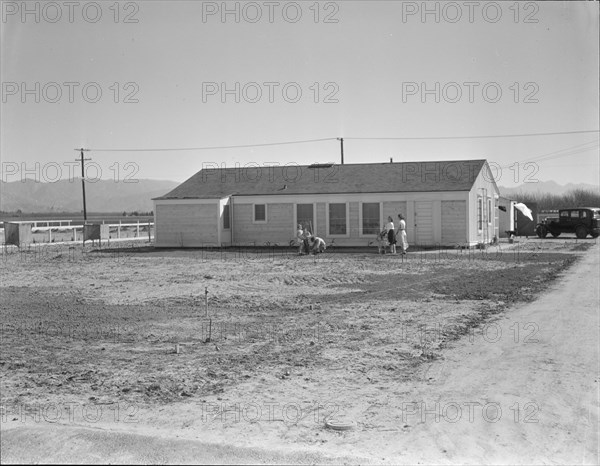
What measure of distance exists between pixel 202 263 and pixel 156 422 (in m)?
16.8

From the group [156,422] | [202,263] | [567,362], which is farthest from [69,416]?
[202,263]

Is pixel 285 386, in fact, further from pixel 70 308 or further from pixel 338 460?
pixel 70 308

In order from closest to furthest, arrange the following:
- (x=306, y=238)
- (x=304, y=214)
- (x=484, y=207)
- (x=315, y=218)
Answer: (x=306, y=238), (x=315, y=218), (x=304, y=214), (x=484, y=207)

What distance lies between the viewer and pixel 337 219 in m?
31.8

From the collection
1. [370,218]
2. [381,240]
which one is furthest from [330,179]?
[381,240]

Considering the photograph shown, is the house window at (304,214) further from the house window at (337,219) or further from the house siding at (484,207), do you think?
the house siding at (484,207)

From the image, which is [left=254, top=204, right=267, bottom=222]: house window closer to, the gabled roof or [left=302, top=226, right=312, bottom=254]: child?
the gabled roof

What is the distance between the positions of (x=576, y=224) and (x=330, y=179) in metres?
16.8

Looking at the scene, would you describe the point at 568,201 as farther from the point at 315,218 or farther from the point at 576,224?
the point at 315,218

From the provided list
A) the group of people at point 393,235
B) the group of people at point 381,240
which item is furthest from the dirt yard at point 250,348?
the group of people at point 381,240

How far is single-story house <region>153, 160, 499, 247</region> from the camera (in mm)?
30484

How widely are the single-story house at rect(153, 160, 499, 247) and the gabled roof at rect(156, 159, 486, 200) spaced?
48 millimetres

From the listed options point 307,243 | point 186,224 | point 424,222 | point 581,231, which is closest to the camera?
point 307,243

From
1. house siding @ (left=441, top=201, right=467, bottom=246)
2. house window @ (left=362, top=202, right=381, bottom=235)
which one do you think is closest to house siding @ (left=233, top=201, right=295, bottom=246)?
house window @ (left=362, top=202, right=381, bottom=235)
